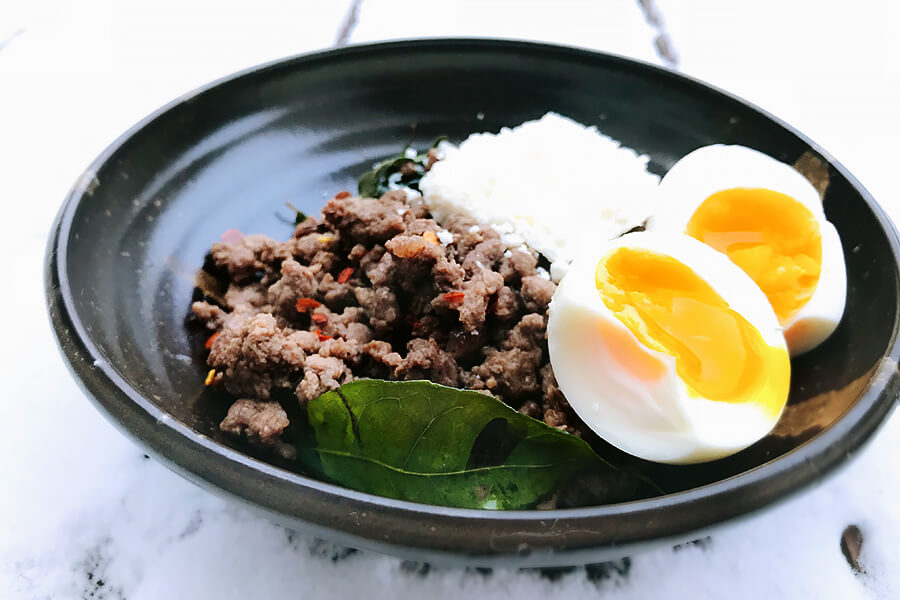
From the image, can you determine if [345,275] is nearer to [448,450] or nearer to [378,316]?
[378,316]

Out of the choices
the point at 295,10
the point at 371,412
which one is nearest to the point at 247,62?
the point at 295,10

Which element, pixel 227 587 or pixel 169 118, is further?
pixel 169 118

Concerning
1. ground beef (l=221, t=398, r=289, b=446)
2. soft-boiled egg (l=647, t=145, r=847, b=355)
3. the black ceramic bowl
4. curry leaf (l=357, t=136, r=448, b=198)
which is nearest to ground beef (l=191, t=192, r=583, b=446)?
ground beef (l=221, t=398, r=289, b=446)

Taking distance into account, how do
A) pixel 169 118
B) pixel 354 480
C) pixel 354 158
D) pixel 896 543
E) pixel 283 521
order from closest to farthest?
1. pixel 283 521
2. pixel 354 480
3. pixel 896 543
4. pixel 169 118
5. pixel 354 158

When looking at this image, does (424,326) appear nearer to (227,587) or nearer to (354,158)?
(227,587)

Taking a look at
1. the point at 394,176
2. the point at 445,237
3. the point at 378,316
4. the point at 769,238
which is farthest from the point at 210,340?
the point at 769,238

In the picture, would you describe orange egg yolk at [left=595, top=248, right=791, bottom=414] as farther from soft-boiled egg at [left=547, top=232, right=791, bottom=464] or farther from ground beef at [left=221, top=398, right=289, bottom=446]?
ground beef at [left=221, top=398, right=289, bottom=446]

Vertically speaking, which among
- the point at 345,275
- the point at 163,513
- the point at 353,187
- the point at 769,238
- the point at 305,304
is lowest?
the point at 163,513
